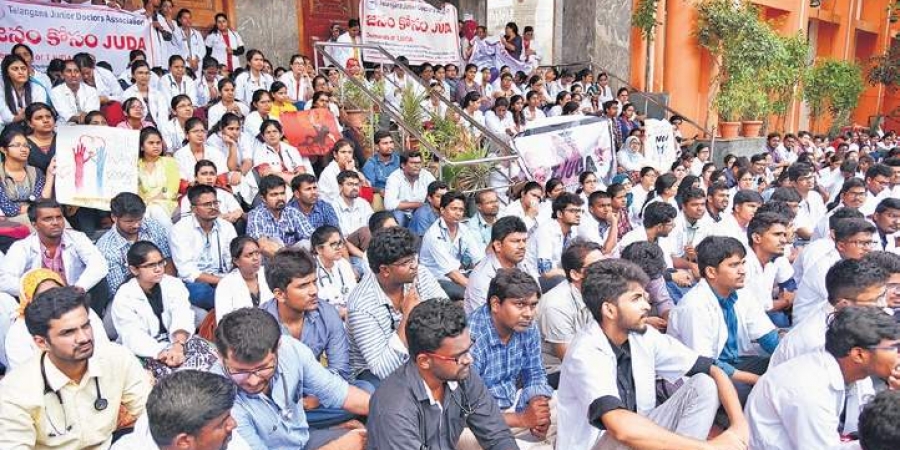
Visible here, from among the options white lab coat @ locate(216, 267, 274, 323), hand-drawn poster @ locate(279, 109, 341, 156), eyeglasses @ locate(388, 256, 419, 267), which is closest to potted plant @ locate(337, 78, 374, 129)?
hand-drawn poster @ locate(279, 109, 341, 156)

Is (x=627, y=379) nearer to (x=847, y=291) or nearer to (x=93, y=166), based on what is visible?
(x=847, y=291)

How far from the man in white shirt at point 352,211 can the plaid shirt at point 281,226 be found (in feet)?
1.69

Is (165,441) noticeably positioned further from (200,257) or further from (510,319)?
(200,257)

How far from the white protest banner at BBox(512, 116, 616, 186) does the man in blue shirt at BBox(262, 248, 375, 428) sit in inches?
193

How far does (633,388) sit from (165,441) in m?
1.73

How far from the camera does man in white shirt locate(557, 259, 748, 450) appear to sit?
2.53 m

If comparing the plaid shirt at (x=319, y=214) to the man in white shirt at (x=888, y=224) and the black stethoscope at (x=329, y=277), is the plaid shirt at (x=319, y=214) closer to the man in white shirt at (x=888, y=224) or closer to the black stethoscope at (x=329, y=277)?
the black stethoscope at (x=329, y=277)

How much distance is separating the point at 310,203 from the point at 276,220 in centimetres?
35

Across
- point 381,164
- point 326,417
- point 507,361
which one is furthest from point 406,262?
point 381,164

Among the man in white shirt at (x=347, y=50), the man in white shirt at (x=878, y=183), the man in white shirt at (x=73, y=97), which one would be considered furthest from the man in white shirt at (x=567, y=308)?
the man in white shirt at (x=347, y=50)

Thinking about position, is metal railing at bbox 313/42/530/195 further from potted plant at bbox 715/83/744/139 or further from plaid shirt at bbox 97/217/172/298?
potted plant at bbox 715/83/744/139

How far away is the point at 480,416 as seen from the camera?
263 cm

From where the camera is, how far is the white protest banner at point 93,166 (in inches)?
203

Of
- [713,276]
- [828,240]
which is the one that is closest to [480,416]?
[713,276]
